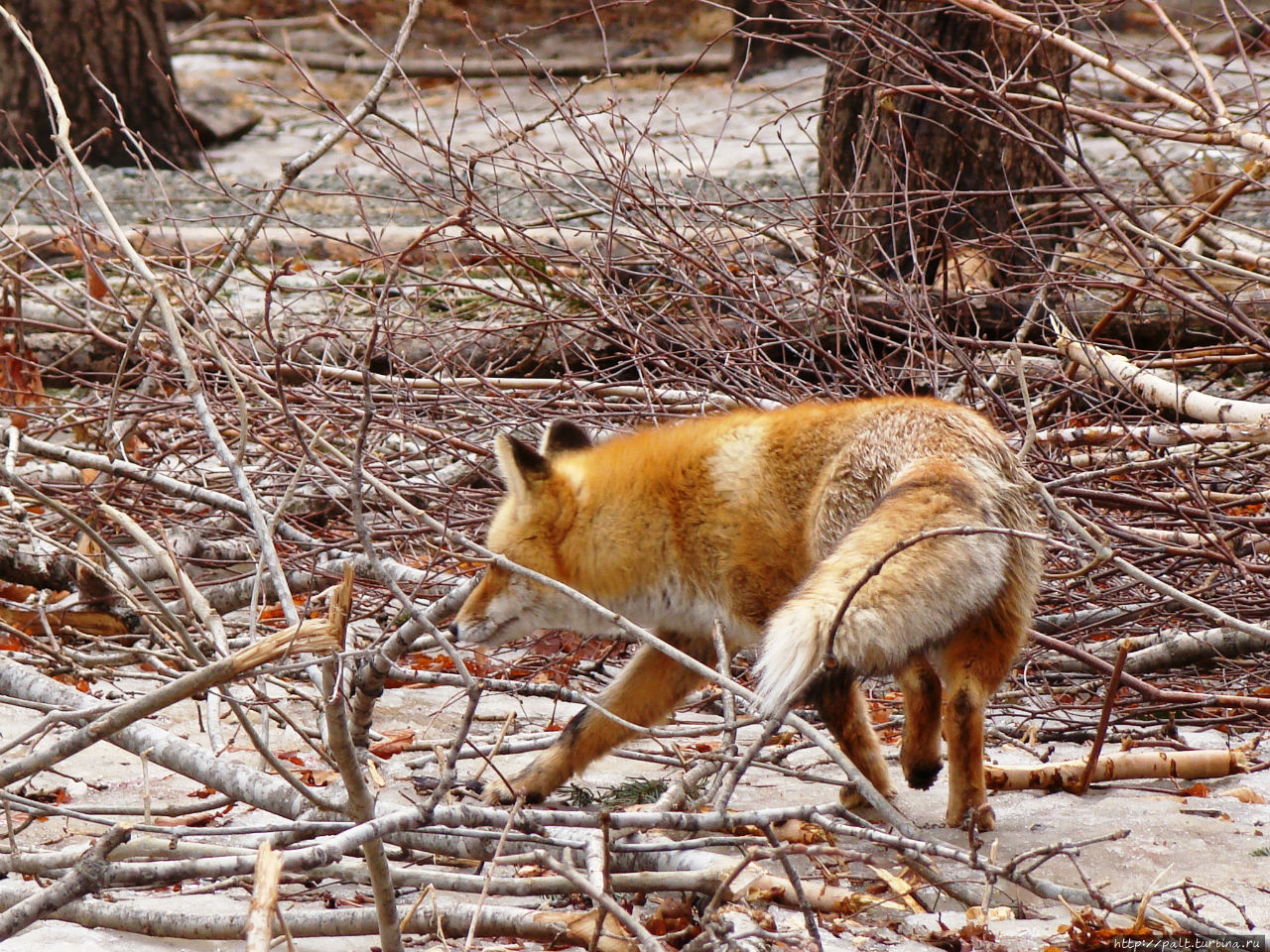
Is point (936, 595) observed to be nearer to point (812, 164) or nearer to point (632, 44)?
point (812, 164)

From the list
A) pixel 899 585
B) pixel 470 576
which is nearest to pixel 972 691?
pixel 899 585

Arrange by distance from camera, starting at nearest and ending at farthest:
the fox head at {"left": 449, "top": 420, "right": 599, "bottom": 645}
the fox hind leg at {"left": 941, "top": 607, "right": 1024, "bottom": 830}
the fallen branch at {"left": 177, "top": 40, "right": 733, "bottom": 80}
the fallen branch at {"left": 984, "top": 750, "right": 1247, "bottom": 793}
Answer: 1. the fox hind leg at {"left": 941, "top": 607, "right": 1024, "bottom": 830}
2. the fallen branch at {"left": 984, "top": 750, "right": 1247, "bottom": 793}
3. the fox head at {"left": 449, "top": 420, "right": 599, "bottom": 645}
4. the fallen branch at {"left": 177, "top": 40, "right": 733, "bottom": 80}

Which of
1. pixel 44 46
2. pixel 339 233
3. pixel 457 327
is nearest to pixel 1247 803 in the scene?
pixel 457 327

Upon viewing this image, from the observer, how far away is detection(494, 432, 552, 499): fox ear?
13.3ft

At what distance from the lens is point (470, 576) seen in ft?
16.7

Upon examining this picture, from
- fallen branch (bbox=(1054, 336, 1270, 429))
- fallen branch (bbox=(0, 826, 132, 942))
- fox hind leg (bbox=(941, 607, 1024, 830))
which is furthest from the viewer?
fallen branch (bbox=(1054, 336, 1270, 429))

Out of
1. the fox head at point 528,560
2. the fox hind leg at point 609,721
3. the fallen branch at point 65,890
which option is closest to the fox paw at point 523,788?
the fox hind leg at point 609,721

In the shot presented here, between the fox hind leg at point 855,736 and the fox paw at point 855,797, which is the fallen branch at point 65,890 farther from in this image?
the fox paw at point 855,797

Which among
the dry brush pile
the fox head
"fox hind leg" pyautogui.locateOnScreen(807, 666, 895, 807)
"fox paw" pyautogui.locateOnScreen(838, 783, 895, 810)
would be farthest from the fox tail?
the fox head

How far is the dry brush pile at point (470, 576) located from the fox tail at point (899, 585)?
205 mm

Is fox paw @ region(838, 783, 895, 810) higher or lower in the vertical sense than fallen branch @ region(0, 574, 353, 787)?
lower

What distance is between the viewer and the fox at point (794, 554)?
323 cm

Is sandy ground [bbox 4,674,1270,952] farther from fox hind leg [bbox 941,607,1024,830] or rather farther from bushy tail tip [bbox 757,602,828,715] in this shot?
bushy tail tip [bbox 757,602,828,715]

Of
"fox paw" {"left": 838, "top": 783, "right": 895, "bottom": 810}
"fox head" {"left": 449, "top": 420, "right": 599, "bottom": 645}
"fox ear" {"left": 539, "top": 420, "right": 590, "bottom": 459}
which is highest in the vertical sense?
"fox ear" {"left": 539, "top": 420, "right": 590, "bottom": 459}
